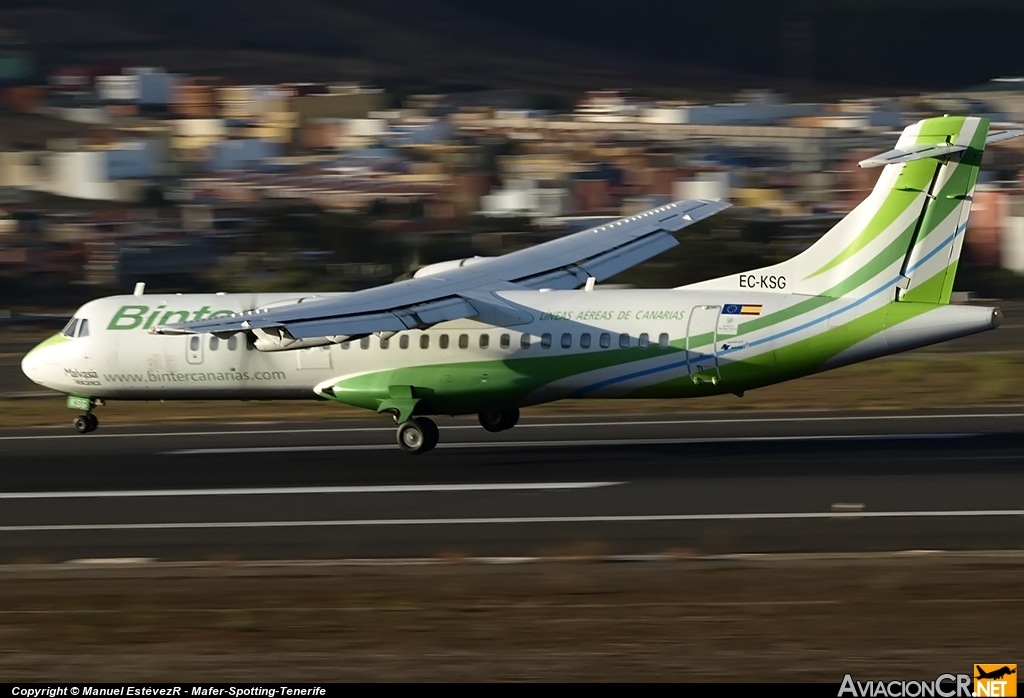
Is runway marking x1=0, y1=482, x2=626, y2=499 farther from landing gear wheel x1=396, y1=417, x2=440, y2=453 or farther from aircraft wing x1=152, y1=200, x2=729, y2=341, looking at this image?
landing gear wheel x1=396, y1=417, x2=440, y2=453

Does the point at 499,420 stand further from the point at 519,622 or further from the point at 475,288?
the point at 519,622

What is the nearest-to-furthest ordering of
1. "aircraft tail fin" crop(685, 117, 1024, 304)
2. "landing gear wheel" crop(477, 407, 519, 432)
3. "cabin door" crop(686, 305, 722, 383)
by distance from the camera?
"aircraft tail fin" crop(685, 117, 1024, 304)
"cabin door" crop(686, 305, 722, 383)
"landing gear wheel" crop(477, 407, 519, 432)

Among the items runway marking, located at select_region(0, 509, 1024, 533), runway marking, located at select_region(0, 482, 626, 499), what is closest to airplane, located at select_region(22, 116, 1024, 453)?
runway marking, located at select_region(0, 482, 626, 499)

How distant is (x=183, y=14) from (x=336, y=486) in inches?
6947

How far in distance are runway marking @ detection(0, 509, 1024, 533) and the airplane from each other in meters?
2.99

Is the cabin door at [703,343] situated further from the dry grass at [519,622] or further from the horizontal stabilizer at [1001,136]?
the dry grass at [519,622]

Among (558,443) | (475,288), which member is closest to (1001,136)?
(475,288)

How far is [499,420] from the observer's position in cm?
2797

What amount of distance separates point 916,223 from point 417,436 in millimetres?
9689

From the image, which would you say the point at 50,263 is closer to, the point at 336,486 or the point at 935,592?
the point at 336,486

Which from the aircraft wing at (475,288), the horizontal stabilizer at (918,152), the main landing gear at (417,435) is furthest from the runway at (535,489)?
the horizontal stabilizer at (918,152)

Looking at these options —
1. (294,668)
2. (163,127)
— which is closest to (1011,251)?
(294,668)

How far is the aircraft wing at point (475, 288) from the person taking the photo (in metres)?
21.8

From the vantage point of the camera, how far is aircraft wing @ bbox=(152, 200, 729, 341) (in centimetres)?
2178
